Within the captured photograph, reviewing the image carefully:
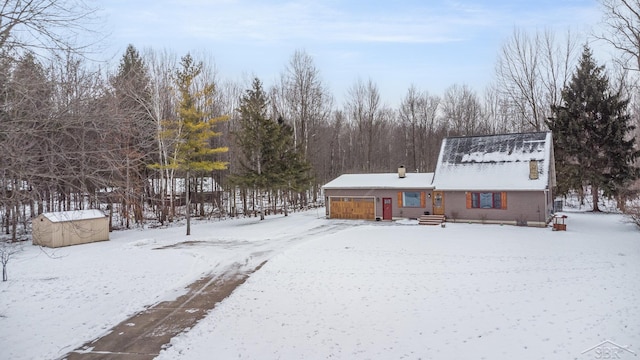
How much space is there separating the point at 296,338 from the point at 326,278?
445 centimetres

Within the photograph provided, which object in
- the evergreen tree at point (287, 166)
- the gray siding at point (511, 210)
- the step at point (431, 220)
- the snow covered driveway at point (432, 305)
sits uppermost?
the evergreen tree at point (287, 166)

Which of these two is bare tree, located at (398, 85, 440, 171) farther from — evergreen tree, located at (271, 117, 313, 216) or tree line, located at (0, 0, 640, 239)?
evergreen tree, located at (271, 117, 313, 216)

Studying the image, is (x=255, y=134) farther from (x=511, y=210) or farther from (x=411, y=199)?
(x=511, y=210)

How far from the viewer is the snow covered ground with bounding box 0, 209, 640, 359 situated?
8.50m

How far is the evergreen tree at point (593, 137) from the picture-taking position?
1131 inches

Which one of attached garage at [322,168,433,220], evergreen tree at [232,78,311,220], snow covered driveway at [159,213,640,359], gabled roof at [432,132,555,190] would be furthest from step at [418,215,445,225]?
evergreen tree at [232,78,311,220]

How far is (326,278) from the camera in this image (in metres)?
13.4

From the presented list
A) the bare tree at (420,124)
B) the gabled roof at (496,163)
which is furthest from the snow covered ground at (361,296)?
the bare tree at (420,124)

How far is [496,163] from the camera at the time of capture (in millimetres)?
26281

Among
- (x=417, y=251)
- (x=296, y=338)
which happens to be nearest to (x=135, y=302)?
(x=296, y=338)

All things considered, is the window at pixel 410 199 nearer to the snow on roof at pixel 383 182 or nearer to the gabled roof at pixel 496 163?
the snow on roof at pixel 383 182

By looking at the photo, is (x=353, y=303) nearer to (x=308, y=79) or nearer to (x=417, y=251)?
(x=417, y=251)

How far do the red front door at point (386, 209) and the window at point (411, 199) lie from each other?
749 millimetres

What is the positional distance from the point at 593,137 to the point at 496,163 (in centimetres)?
960
